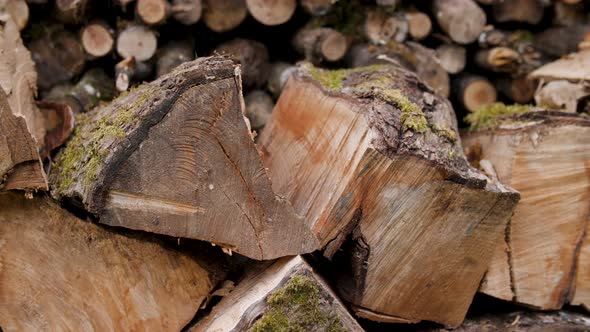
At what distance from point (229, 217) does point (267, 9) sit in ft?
4.48

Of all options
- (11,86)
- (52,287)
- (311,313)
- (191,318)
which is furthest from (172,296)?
(11,86)

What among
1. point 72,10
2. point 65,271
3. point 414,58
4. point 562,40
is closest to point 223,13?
point 72,10

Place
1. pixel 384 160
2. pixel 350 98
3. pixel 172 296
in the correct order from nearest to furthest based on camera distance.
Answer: pixel 384 160
pixel 172 296
pixel 350 98

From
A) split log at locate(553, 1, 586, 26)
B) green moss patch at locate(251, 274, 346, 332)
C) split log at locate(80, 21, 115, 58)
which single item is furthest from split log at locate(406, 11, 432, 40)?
green moss patch at locate(251, 274, 346, 332)

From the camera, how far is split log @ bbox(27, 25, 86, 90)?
305 centimetres

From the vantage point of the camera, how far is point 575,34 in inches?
134

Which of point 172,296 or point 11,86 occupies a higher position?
point 11,86

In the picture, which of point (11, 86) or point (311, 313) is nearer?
point (311, 313)

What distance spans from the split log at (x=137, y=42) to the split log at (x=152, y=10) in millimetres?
108

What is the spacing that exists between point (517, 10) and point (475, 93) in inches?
21.1

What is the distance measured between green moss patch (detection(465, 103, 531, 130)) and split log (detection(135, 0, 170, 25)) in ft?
5.11

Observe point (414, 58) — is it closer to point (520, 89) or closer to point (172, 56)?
point (520, 89)

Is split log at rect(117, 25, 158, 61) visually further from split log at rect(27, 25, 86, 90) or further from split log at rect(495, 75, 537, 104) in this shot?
split log at rect(495, 75, 537, 104)

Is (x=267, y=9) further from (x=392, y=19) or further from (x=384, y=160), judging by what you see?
(x=384, y=160)
